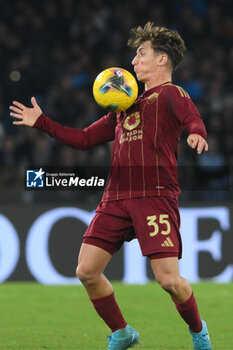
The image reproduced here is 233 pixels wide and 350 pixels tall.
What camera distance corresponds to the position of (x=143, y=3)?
41.9ft

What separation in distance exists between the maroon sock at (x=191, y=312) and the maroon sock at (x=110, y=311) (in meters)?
0.36

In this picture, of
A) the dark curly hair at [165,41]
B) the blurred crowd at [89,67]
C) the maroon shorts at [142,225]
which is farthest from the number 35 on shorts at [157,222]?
the blurred crowd at [89,67]

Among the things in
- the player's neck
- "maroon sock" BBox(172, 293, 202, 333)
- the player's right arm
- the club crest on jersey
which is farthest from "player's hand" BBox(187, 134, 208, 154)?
"maroon sock" BBox(172, 293, 202, 333)

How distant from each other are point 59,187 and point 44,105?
649 centimetres

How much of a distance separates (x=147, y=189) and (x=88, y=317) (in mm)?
2208

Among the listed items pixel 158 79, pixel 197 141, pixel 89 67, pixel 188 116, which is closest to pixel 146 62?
pixel 158 79

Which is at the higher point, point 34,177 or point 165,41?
point 165,41

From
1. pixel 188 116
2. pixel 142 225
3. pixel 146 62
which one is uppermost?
pixel 146 62

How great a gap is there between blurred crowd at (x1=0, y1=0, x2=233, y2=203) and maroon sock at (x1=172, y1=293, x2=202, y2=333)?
4402 millimetres

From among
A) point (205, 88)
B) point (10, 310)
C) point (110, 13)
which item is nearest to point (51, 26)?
point (110, 13)

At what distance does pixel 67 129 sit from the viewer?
463 cm

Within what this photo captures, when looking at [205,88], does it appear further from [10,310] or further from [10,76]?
[10,310]

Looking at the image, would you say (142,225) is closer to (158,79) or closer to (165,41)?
(158,79)

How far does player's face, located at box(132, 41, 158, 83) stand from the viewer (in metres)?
4.57
